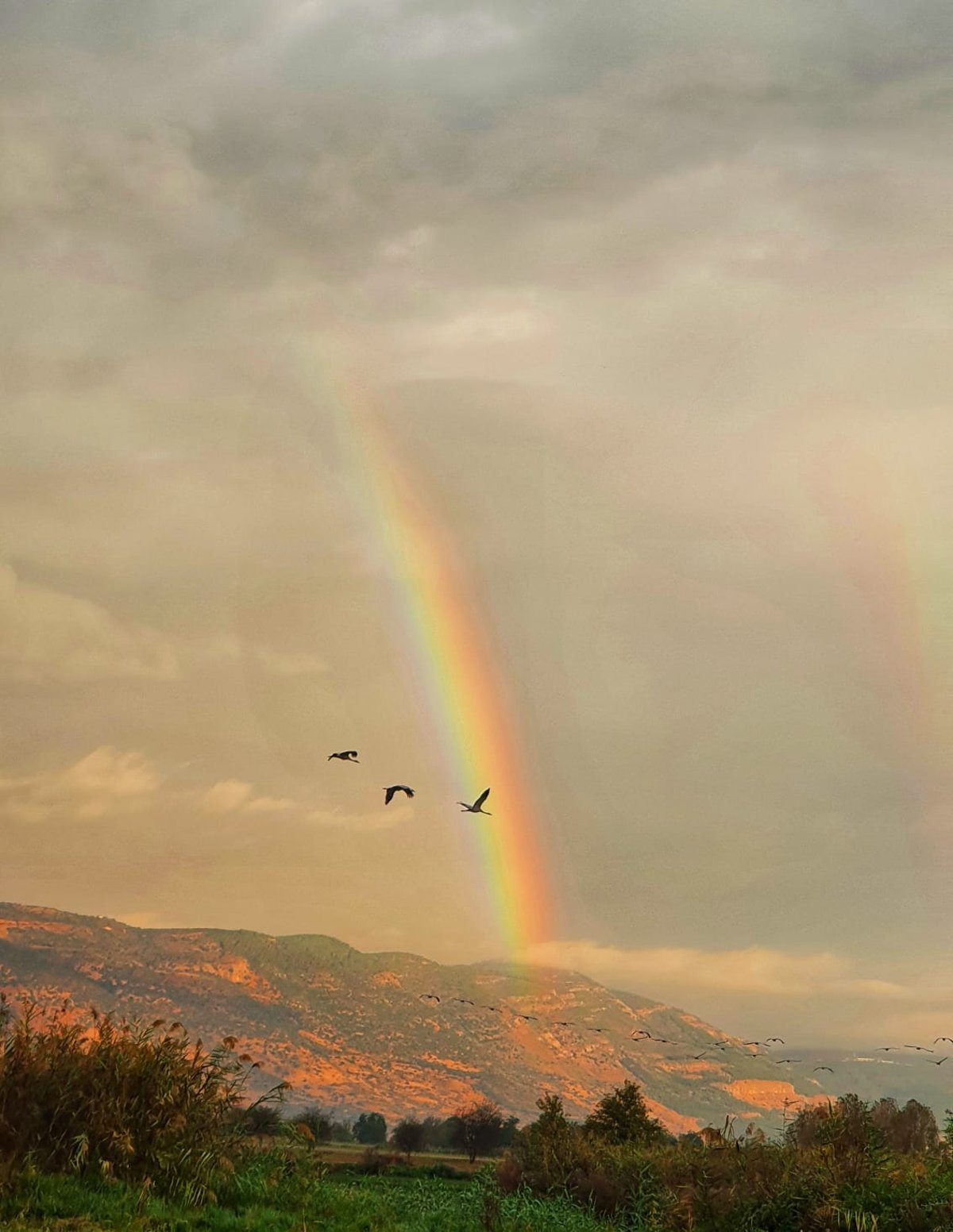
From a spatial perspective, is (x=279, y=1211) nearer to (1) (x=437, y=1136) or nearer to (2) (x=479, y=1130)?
(2) (x=479, y=1130)

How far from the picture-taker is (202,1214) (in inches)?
1002

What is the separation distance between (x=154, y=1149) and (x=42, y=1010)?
416cm

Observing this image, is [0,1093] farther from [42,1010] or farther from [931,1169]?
[931,1169]

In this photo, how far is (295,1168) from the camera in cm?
3105

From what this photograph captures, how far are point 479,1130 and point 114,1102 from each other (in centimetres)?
10933

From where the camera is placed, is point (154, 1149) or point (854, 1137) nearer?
Result: point (154, 1149)

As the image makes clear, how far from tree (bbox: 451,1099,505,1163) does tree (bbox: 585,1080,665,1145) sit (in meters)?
70.6

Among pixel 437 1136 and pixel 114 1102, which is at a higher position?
pixel 114 1102

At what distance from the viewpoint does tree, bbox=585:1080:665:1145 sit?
56312 millimetres

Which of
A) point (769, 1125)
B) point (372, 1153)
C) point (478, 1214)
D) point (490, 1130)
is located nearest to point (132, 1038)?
point (478, 1214)

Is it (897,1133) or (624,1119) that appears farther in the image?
(624,1119)

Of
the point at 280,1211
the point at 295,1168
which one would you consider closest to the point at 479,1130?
the point at 295,1168

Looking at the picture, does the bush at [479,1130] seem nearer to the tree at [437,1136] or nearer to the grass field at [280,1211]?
the tree at [437,1136]

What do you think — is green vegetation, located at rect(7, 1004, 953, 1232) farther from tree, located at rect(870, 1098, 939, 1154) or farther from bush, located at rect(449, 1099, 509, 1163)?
bush, located at rect(449, 1099, 509, 1163)
